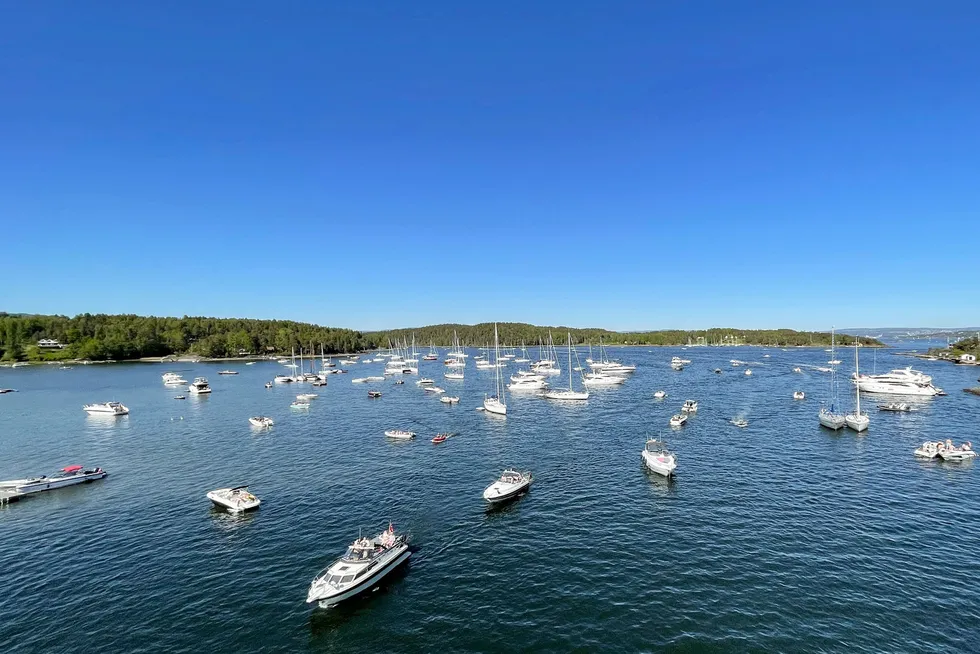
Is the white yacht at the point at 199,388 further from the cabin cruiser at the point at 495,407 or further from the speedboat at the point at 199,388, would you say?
the cabin cruiser at the point at 495,407

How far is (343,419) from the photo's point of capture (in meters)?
109

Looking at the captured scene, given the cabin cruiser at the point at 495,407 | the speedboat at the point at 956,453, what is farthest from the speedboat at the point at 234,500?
the speedboat at the point at 956,453

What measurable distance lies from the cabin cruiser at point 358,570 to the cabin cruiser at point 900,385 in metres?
136

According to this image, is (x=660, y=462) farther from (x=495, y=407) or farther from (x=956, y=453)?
(x=495, y=407)

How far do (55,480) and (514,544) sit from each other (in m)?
63.1

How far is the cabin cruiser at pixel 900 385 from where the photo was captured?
131 m

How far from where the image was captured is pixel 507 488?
55375mm

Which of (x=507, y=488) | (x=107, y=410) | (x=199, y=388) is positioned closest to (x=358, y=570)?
(x=507, y=488)

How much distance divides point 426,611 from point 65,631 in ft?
83.3

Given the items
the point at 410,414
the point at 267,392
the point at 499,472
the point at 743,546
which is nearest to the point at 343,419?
the point at 410,414

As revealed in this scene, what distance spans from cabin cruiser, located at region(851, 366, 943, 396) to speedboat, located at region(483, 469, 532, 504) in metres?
115

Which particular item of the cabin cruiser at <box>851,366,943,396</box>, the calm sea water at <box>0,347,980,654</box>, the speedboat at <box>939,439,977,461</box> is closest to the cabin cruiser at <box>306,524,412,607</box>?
the calm sea water at <box>0,347,980,654</box>

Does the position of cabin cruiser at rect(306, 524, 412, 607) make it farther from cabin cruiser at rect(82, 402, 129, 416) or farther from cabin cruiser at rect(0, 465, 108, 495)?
cabin cruiser at rect(82, 402, 129, 416)

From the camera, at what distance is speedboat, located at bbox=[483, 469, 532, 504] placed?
5438 centimetres
